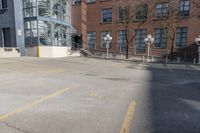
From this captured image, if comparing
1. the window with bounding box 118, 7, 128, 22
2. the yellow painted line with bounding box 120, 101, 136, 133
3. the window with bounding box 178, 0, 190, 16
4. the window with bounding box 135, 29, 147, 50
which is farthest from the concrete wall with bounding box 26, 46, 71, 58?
the window with bounding box 178, 0, 190, 16

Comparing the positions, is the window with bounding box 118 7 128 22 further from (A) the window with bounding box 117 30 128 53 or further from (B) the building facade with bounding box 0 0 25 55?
(B) the building facade with bounding box 0 0 25 55

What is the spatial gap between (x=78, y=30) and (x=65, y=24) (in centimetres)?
969

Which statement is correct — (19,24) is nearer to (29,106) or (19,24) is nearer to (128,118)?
(29,106)

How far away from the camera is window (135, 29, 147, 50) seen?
34.0m

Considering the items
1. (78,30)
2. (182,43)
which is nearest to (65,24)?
(78,30)

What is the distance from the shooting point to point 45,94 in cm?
692

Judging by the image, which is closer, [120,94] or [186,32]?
[120,94]

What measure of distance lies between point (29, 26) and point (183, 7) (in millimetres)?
24025

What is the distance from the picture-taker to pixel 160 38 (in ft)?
107

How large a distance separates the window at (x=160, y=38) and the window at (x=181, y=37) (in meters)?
1.89

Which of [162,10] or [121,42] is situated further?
[121,42]

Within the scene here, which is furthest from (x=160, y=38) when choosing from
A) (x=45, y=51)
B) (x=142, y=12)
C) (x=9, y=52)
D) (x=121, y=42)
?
(x=9, y=52)

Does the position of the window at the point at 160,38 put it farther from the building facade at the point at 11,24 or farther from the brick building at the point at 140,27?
the building facade at the point at 11,24

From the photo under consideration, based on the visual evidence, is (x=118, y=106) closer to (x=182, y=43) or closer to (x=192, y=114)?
(x=192, y=114)
